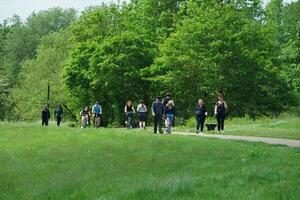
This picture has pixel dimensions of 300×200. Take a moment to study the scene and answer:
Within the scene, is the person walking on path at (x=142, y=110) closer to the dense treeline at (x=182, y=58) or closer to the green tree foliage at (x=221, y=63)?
the dense treeline at (x=182, y=58)

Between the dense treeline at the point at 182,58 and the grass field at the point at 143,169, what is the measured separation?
1521 cm

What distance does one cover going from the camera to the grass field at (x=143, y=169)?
1070cm

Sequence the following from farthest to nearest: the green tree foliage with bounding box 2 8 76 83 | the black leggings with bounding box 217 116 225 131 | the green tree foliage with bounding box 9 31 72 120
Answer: the green tree foliage with bounding box 2 8 76 83 → the green tree foliage with bounding box 9 31 72 120 → the black leggings with bounding box 217 116 225 131

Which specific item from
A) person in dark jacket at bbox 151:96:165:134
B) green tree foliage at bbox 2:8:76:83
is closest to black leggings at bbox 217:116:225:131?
person in dark jacket at bbox 151:96:165:134

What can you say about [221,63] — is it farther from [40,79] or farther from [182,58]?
[40,79]

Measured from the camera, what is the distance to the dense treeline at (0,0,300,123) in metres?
52.5

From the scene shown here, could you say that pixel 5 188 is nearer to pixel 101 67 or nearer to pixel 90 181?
pixel 90 181

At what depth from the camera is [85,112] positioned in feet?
147

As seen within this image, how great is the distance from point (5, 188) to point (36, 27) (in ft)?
315

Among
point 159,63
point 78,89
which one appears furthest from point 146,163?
point 78,89

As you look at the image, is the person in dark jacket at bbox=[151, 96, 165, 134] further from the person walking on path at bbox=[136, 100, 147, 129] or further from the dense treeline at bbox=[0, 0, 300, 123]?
the dense treeline at bbox=[0, 0, 300, 123]

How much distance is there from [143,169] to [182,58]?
36462 millimetres

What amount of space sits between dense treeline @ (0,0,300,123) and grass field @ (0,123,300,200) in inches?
599

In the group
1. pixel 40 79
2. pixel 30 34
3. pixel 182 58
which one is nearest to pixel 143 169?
pixel 182 58
